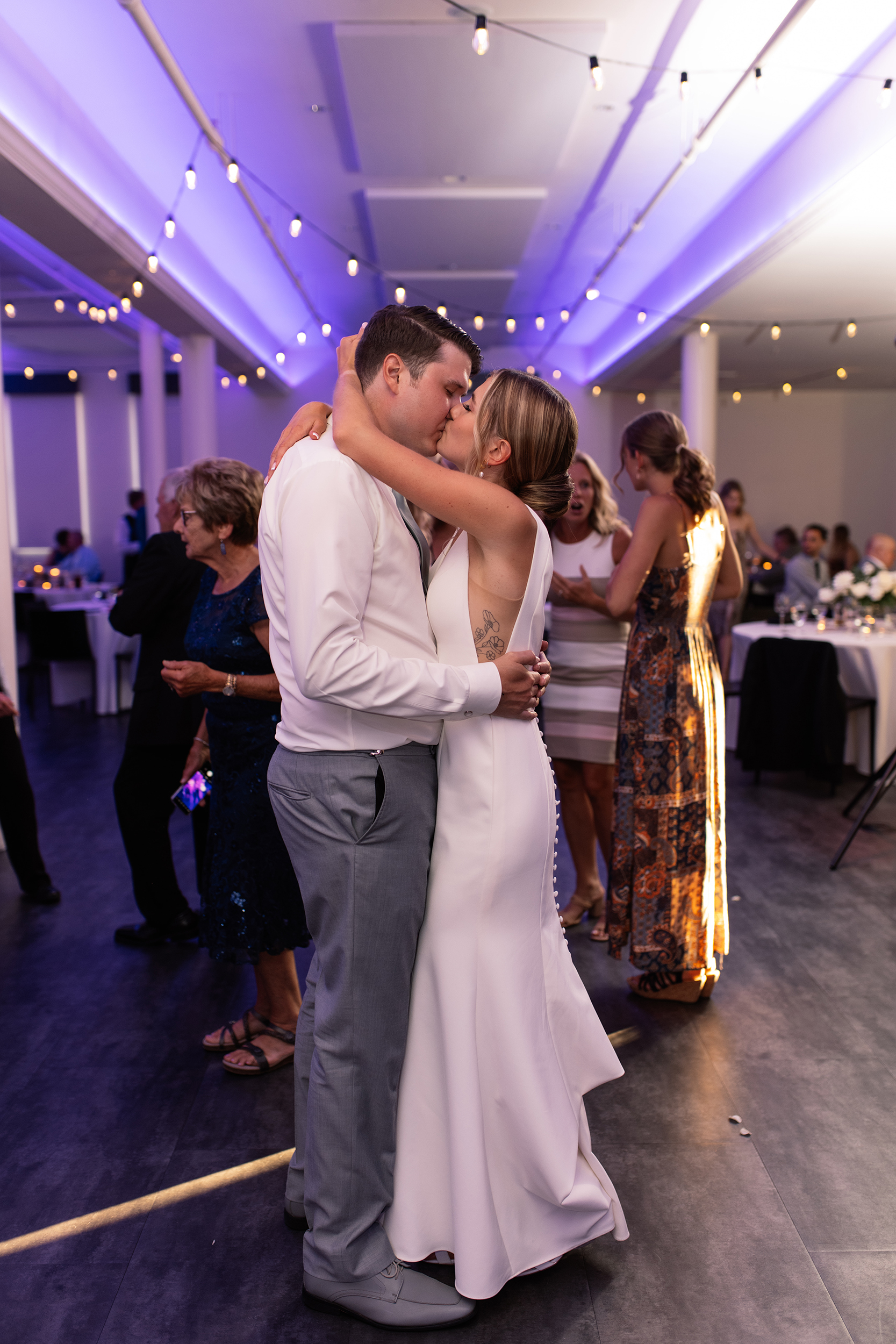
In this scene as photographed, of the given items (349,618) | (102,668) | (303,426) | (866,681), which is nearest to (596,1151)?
(349,618)

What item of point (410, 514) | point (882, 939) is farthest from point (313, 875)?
point (882, 939)

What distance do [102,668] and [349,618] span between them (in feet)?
23.6

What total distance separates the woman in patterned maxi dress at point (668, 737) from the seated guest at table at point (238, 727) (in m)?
1.00

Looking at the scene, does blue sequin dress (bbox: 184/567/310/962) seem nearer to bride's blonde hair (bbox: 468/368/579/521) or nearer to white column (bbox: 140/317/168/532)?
bride's blonde hair (bbox: 468/368/579/521)

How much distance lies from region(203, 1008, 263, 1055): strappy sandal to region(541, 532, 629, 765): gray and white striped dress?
4.50 feet

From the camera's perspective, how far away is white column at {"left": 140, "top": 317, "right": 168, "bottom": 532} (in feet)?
35.4

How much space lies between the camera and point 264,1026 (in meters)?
2.76

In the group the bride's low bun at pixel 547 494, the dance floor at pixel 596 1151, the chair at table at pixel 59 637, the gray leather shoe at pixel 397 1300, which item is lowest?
the dance floor at pixel 596 1151

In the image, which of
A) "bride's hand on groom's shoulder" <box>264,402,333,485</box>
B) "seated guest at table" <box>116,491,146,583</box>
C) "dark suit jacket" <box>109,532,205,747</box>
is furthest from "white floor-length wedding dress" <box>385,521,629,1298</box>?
"seated guest at table" <box>116,491,146,583</box>

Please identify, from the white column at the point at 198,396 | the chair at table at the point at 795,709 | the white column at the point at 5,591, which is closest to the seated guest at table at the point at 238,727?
the white column at the point at 5,591

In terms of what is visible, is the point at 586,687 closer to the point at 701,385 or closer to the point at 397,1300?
the point at 397,1300

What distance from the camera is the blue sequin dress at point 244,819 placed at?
2.53 m

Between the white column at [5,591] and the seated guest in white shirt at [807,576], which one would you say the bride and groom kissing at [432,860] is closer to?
the white column at [5,591]

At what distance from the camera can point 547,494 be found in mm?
1786
